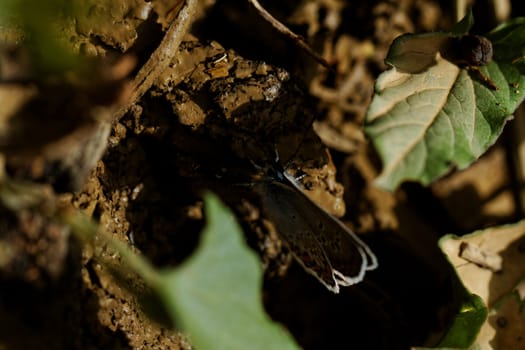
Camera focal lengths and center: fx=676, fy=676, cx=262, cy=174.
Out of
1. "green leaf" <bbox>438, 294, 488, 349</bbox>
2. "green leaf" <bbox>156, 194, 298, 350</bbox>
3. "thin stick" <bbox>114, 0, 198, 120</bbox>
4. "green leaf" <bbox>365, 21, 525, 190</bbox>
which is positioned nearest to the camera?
"green leaf" <bbox>156, 194, 298, 350</bbox>

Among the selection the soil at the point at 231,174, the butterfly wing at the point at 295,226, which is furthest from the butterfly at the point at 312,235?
the soil at the point at 231,174

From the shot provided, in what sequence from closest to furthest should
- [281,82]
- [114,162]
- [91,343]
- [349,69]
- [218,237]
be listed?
[218,237]
[91,343]
[114,162]
[281,82]
[349,69]

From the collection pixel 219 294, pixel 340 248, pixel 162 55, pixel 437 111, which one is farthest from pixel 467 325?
pixel 162 55

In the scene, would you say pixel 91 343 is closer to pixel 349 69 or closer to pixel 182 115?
pixel 182 115

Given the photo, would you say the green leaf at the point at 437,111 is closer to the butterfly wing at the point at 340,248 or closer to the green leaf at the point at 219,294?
the butterfly wing at the point at 340,248

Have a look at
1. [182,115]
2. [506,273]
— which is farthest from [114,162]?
[506,273]

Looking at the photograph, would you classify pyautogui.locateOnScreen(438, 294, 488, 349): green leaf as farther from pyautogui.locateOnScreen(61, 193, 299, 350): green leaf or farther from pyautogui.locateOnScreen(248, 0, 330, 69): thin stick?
pyautogui.locateOnScreen(248, 0, 330, 69): thin stick

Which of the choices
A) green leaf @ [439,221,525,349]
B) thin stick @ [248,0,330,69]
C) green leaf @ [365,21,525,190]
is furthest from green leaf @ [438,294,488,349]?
thin stick @ [248,0,330,69]

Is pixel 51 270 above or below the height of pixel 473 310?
above
